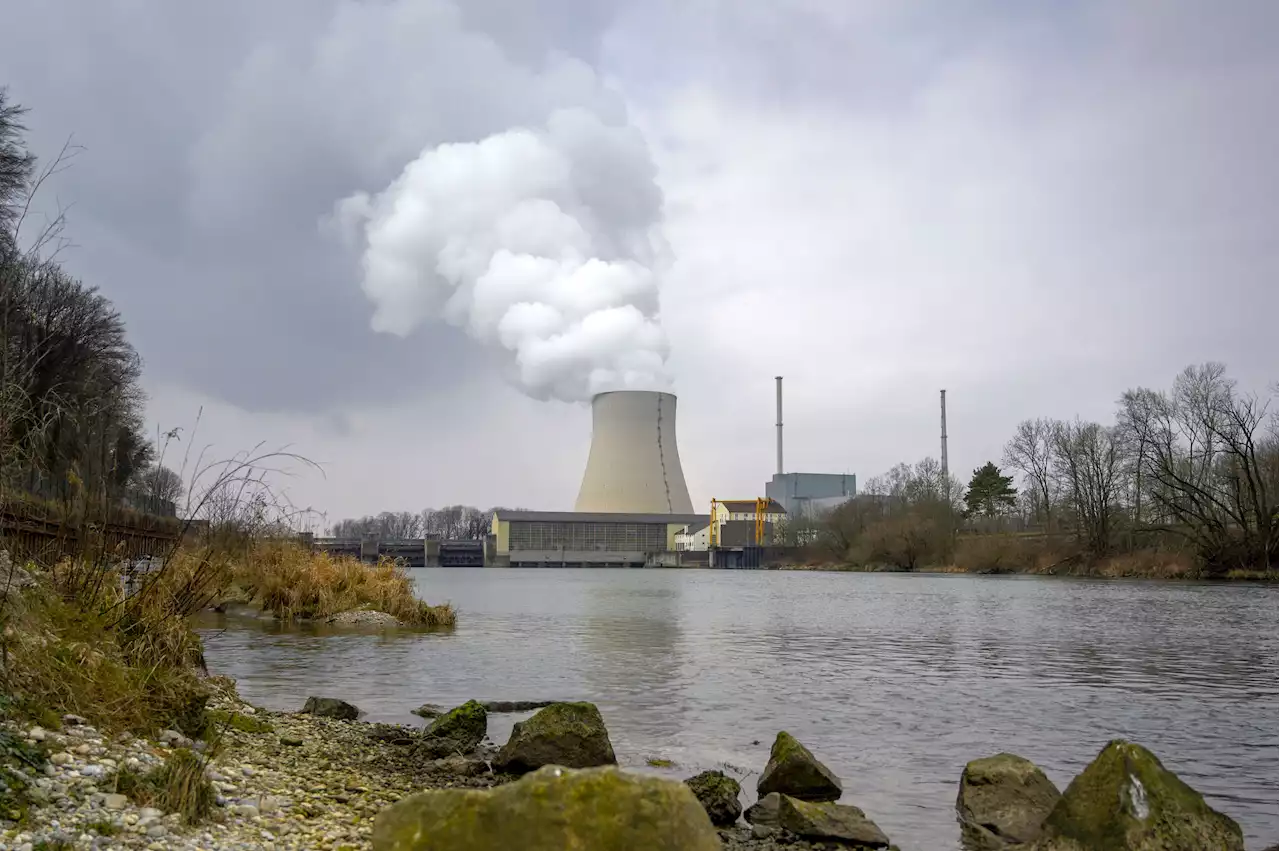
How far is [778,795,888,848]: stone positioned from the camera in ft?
16.5

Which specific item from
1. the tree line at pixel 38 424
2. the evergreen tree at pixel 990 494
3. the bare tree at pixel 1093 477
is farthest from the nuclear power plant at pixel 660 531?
the tree line at pixel 38 424

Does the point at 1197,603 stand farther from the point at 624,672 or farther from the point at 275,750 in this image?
the point at 275,750

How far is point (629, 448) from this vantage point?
54.5 metres

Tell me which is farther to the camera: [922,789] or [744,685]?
[744,685]

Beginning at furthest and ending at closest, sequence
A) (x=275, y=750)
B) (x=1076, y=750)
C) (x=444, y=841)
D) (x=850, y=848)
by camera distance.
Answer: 1. (x=1076, y=750)
2. (x=275, y=750)
3. (x=850, y=848)
4. (x=444, y=841)

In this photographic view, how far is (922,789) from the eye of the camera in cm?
621

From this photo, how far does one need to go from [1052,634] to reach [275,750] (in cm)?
1483

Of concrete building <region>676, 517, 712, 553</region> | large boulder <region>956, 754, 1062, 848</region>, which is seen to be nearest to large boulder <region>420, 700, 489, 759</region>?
large boulder <region>956, 754, 1062, 848</region>

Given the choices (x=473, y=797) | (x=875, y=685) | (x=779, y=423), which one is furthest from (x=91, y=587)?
(x=779, y=423)

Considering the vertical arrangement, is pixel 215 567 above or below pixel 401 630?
above

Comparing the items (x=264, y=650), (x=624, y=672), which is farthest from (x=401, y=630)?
(x=624, y=672)

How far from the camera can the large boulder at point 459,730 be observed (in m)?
6.73

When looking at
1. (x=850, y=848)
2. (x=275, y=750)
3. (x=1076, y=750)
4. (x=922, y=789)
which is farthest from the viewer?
(x=1076, y=750)

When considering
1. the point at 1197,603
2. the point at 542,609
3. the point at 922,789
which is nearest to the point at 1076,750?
the point at 922,789
